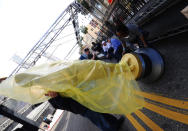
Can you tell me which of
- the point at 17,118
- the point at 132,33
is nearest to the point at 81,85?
the point at 132,33

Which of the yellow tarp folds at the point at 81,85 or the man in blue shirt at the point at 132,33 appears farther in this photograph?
the man in blue shirt at the point at 132,33

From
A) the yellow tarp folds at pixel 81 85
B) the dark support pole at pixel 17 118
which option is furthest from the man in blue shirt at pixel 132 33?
the dark support pole at pixel 17 118

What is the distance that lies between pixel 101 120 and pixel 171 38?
8.94ft

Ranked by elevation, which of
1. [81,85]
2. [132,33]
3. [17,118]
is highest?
[132,33]

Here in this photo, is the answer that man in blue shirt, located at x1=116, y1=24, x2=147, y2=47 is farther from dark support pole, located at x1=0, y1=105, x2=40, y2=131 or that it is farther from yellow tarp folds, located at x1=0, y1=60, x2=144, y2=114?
dark support pole, located at x1=0, y1=105, x2=40, y2=131

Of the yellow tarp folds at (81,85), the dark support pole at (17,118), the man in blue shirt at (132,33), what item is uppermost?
the man in blue shirt at (132,33)

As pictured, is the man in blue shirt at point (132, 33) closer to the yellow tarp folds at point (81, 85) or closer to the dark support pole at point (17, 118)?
the yellow tarp folds at point (81, 85)

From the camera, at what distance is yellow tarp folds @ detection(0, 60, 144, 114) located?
4.84ft

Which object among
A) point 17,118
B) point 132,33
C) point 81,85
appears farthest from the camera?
point 17,118

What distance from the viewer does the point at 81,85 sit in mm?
1608

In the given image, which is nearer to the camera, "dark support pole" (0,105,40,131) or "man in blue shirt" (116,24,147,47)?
"man in blue shirt" (116,24,147,47)

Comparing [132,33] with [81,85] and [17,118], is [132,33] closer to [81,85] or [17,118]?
[81,85]

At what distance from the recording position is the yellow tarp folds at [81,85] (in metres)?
1.48

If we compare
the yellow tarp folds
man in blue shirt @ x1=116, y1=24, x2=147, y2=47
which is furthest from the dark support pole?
man in blue shirt @ x1=116, y1=24, x2=147, y2=47
